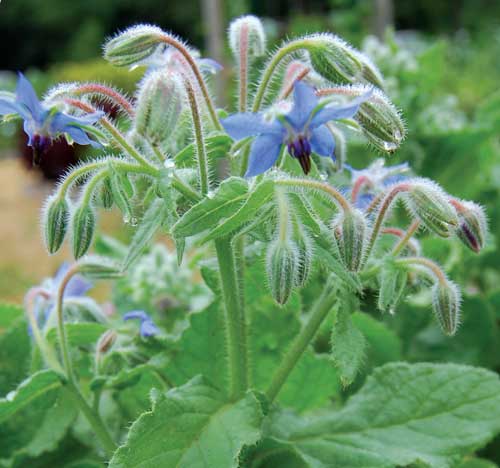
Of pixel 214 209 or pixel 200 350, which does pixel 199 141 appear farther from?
pixel 200 350

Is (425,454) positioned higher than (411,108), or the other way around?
(411,108)

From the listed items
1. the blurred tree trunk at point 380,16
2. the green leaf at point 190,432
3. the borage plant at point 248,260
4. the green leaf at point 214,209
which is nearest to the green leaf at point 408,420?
the borage plant at point 248,260

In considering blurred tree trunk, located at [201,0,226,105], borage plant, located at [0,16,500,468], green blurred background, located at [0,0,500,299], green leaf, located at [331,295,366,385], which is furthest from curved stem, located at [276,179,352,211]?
blurred tree trunk, located at [201,0,226,105]

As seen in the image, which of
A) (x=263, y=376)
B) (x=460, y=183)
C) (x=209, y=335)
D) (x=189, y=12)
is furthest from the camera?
(x=189, y=12)

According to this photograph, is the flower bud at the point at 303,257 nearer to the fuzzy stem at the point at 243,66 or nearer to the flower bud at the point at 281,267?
the flower bud at the point at 281,267

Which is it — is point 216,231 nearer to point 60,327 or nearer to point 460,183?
point 60,327

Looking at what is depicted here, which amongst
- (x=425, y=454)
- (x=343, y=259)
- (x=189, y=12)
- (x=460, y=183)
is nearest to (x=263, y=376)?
(x=425, y=454)

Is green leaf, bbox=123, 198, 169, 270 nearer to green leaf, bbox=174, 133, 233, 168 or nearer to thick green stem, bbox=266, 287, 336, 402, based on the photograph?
green leaf, bbox=174, 133, 233, 168
